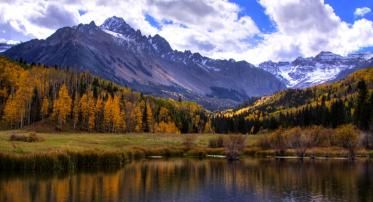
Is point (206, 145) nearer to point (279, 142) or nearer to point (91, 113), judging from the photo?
point (279, 142)

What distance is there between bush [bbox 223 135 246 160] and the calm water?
1717 inches

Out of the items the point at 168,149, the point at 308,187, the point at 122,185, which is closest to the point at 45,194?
the point at 122,185

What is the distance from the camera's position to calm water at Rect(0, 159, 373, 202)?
195ft

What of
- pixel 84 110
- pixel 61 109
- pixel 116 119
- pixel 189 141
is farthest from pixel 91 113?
pixel 189 141

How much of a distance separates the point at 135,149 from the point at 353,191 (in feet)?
239

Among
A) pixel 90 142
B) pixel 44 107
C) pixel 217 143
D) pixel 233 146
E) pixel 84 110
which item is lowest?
pixel 233 146

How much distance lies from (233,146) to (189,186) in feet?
232

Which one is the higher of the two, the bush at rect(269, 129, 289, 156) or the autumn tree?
the autumn tree

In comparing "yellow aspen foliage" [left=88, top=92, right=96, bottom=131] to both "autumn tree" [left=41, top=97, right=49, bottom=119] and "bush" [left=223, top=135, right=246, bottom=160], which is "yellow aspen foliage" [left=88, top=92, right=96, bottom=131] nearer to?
"autumn tree" [left=41, top=97, right=49, bottom=119]

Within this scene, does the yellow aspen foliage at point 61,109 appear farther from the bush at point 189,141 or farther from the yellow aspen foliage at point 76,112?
the bush at point 189,141

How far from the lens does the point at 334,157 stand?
147 m

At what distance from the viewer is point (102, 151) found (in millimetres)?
98125

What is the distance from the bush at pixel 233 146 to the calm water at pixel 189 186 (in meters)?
43.6

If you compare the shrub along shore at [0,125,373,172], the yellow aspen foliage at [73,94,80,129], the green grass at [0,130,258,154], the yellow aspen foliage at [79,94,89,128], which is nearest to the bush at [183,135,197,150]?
the shrub along shore at [0,125,373,172]
